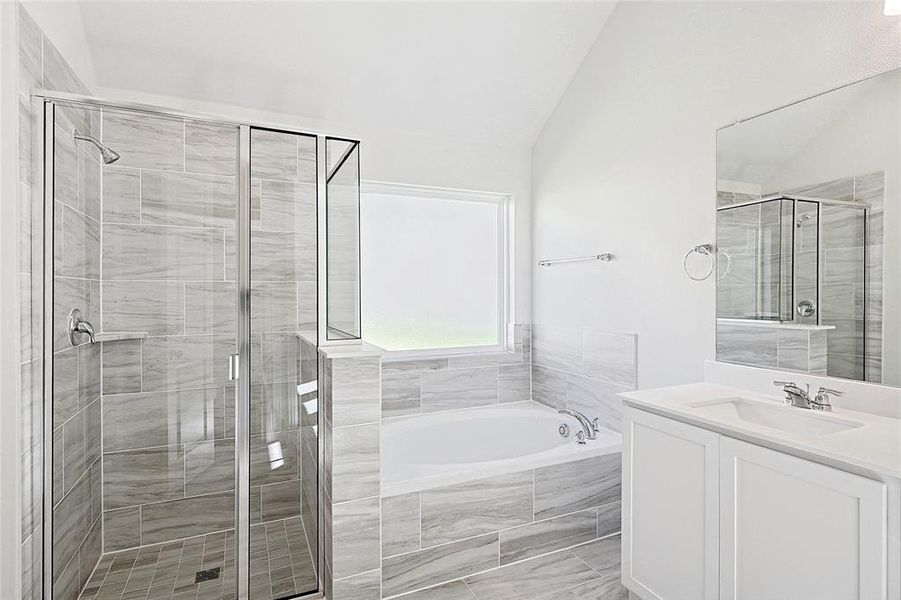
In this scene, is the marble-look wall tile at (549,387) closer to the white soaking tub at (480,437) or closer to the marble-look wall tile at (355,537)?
the white soaking tub at (480,437)

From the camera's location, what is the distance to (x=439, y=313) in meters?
3.36

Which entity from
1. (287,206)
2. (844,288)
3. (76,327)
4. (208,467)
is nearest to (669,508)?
(844,288)

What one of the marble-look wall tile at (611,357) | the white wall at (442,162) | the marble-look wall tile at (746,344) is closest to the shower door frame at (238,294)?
the white wall at (442,162)

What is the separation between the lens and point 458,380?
330 cm

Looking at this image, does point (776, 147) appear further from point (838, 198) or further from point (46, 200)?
point (46, 200)

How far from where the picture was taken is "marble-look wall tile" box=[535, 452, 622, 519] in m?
2.32

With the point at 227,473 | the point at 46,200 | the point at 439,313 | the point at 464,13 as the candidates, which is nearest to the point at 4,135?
the point at 46,200

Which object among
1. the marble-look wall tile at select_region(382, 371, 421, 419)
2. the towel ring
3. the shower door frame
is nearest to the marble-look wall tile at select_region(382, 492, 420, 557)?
the shower door frame

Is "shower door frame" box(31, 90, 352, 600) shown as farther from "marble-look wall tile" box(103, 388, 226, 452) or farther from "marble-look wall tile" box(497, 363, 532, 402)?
"marble-look wall tile" box(497, 363, 532, 402)

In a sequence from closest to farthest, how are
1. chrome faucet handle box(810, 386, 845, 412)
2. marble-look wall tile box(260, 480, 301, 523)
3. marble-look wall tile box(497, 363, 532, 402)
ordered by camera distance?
chrome faucet handle box(810, 386, 845, 412)
marble-look wall tile box(260, 480, 301, 523)
marble-look wall tile box(497, 363, 532, 402)

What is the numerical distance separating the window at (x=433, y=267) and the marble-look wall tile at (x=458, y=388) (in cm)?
21

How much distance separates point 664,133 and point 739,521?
185 cm

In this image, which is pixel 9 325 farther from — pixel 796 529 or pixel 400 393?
pixel 796 529

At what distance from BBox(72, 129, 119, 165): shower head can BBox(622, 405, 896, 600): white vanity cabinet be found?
2163 millimetres
